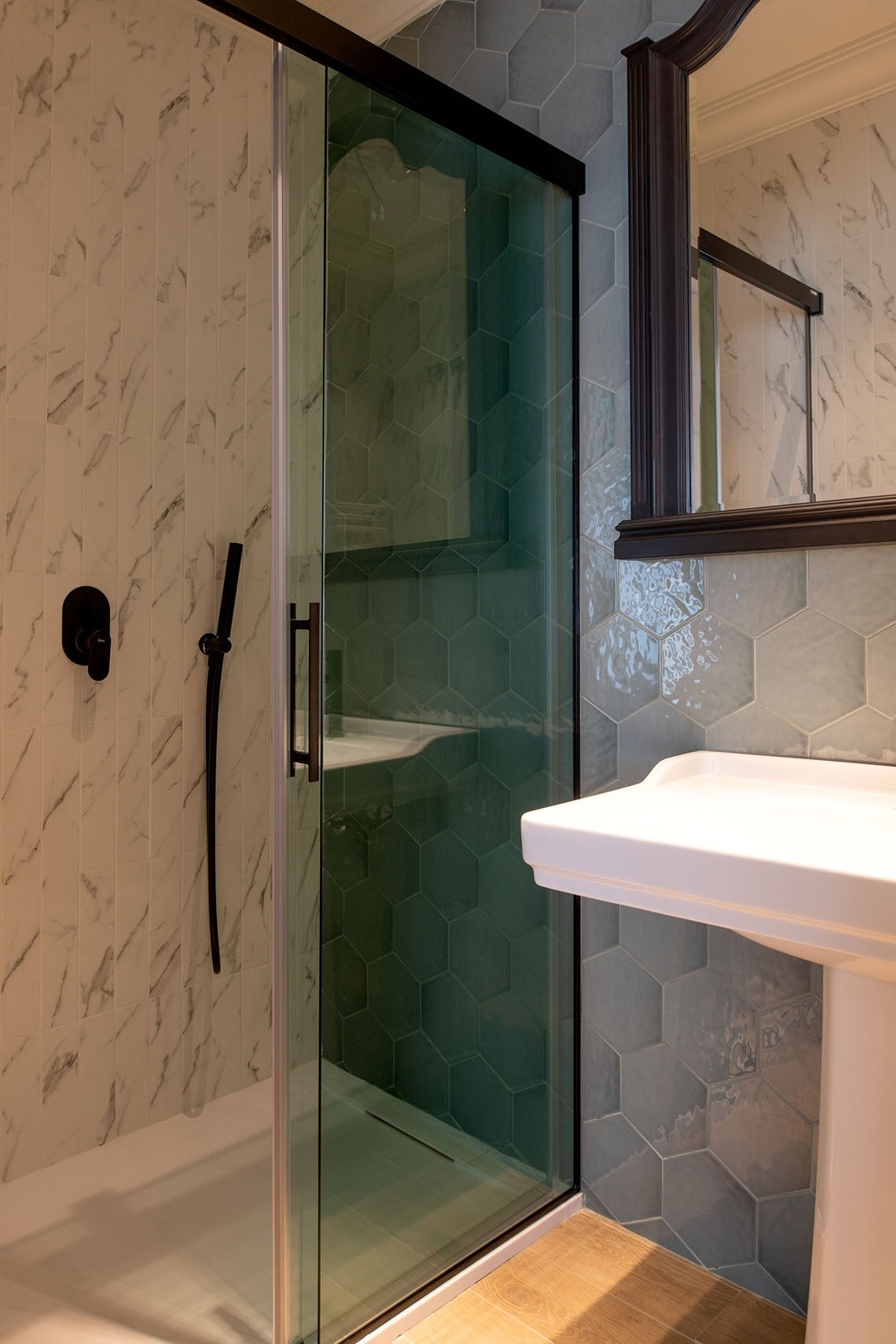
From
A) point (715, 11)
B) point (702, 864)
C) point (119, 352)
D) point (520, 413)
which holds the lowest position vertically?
point (702, 864)

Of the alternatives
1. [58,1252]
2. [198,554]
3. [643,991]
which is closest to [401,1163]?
[643,991]

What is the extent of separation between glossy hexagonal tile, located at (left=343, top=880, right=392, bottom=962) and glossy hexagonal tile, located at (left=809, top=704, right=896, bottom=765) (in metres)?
0.73

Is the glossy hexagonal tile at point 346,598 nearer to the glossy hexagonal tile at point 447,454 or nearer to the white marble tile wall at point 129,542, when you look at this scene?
the glossy hexagonal tile at point 447,454

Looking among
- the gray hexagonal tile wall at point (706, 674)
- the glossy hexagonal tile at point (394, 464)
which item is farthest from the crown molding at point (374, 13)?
the glossy hexagonal tile at point (394, 464)

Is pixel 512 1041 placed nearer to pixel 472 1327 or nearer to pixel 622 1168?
pixel 622 1168

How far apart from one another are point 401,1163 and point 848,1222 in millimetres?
722

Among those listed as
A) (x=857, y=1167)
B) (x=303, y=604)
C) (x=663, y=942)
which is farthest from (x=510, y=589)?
(x=857, y=1167)

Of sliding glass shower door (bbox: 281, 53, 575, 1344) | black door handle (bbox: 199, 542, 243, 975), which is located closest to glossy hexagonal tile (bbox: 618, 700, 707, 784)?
sliding glass shower door (bbox: 281, 53, 575, 1344)

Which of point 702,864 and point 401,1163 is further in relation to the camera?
point 401,1163

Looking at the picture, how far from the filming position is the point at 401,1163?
4.97 ft

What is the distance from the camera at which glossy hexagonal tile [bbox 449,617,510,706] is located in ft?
5.18

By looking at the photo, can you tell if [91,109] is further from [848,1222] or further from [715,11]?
[848,1222]

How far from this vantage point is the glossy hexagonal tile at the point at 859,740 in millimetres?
1361

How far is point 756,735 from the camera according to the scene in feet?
4.93
